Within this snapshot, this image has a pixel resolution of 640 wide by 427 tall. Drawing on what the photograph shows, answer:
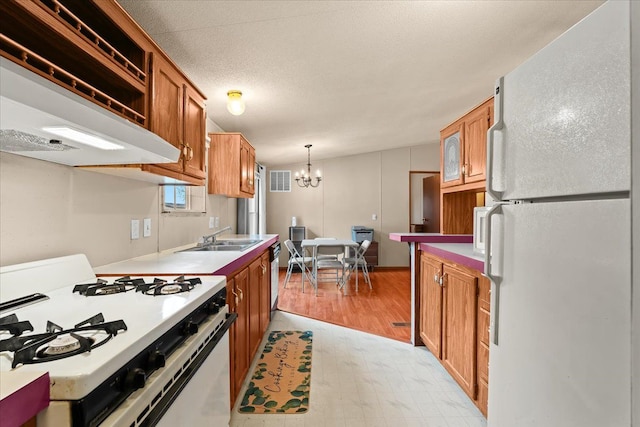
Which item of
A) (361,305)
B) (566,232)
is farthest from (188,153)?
(361,305)

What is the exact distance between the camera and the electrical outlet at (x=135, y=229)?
73.2 inches

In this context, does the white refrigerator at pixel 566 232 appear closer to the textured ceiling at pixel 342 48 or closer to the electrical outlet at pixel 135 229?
the textured ceiling at pixel 342 48

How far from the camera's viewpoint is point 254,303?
7.27 feet

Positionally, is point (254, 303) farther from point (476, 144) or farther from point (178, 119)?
point (476, 144)

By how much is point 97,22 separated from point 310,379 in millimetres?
2255

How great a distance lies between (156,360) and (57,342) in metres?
0.20

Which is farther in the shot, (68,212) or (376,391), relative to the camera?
(376,391)

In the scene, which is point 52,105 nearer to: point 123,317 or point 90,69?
point 123,317

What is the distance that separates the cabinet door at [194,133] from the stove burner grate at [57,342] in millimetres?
1246

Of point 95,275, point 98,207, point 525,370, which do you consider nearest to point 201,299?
point 95,275

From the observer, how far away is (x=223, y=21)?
1.61m

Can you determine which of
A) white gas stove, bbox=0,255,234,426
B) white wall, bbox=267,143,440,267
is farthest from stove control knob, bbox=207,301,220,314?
white wall, bbox=267,143,440,267

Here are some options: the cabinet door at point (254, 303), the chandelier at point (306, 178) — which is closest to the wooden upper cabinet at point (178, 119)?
the cabinet door at point (254, 303)

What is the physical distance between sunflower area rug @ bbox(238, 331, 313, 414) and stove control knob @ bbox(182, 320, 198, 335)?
113cm
